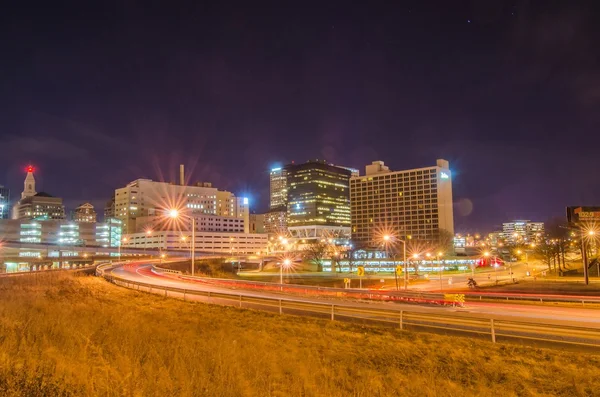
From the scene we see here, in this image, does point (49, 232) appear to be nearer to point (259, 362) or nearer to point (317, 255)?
point (317, 255)

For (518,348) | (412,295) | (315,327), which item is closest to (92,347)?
(315,327)

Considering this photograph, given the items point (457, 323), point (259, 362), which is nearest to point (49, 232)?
point (457, 323)

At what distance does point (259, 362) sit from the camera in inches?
526

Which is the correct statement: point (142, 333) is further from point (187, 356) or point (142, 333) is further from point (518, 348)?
point (518, 348)

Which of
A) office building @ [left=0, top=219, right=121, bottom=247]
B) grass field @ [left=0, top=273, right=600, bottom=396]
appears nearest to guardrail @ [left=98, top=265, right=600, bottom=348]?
grass field @ [left=0, top=273, right=600, bottom=396]

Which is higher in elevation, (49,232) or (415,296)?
(49,232)

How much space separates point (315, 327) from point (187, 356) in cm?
860

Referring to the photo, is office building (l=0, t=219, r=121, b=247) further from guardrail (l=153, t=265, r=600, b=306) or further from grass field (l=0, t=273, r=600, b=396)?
grass field (l=0, t=273, r=600, b=396)

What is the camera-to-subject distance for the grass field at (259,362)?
398 inches

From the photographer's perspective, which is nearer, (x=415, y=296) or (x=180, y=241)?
(x=415, y=296)

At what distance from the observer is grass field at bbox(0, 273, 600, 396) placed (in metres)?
10.1

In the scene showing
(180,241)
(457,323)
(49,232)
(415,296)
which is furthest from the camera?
(180,241)

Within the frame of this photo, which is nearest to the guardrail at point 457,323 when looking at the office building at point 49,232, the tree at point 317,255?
the tree at point 317,255

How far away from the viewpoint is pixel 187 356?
13.3 meters
